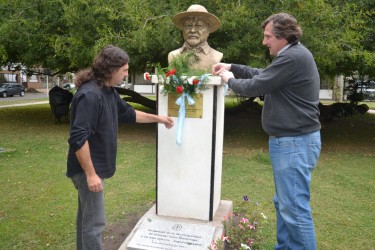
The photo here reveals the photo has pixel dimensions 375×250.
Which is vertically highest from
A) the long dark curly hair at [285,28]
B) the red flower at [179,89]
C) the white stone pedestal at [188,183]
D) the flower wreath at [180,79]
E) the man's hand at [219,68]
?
the long dark curly hair at [285,28]

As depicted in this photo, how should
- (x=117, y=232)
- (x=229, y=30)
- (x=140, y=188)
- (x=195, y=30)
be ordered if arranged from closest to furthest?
(x=195, y=30) < (x=117, y=232) < (x=140, y=188) < (x=229, y=30)

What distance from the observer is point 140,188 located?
5641mm

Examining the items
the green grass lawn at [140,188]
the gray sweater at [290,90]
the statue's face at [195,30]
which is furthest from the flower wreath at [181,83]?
the green grass lawn at [140,188]

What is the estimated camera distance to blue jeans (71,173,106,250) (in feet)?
9.16

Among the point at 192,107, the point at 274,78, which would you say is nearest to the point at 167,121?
the point at 192,107

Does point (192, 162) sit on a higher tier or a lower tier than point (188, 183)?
higher

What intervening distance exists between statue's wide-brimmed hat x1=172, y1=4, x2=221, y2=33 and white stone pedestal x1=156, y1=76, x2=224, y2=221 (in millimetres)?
693

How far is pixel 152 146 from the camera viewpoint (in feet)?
28.7

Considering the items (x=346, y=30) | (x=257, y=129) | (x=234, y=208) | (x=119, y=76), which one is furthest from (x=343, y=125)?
(x=119, y=76)

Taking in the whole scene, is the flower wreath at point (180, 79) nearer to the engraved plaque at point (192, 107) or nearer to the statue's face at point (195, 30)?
the engraved plaque at point (192, 107)

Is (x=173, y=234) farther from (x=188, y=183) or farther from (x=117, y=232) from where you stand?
(x=117, y=232)

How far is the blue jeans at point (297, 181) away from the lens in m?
2.87

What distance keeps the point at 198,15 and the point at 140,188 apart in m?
2.83

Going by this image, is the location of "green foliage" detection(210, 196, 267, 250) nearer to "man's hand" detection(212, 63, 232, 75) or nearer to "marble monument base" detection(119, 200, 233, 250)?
"marble monument base" detection(119, 200, 233, 250)
